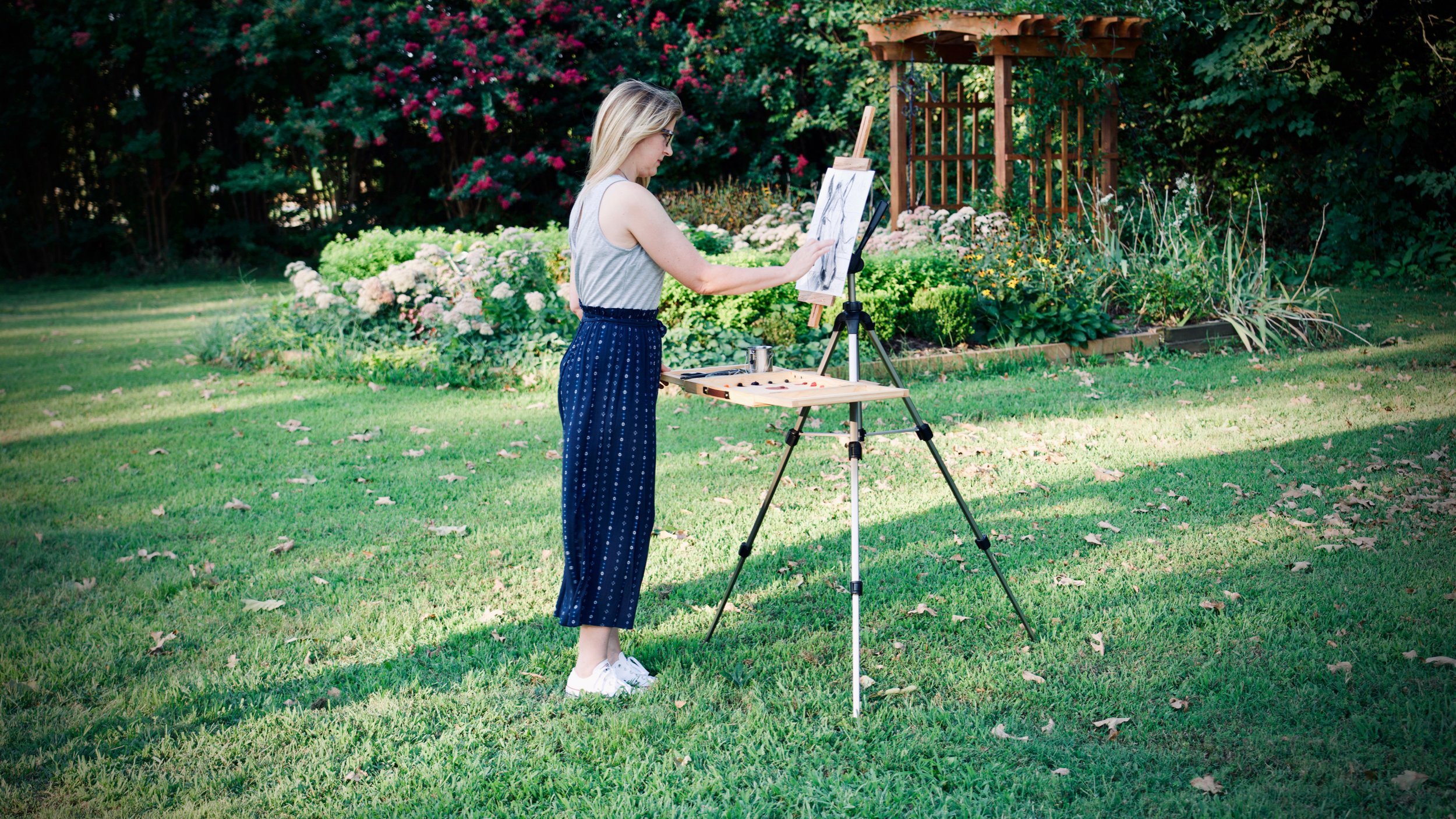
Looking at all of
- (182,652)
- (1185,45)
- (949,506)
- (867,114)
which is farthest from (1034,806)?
(1185,45)

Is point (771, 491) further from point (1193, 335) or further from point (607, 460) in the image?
point (1193, 335)

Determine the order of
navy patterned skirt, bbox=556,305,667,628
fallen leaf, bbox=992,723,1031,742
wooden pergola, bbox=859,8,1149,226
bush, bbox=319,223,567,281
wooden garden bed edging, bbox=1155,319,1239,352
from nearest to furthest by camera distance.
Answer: fallen leaf, bbox=992,723,1031,742, navy patterned skirt, bbox=556,305,667,628, wooden garden bed edging, bbox=1155,319,1239,352, bush, bbox=319,223,567,281, wooden pergola, bbox=859,8,1149,226

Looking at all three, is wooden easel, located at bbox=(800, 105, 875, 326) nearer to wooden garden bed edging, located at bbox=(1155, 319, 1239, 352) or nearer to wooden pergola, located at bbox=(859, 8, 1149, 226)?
wooden garden bed edging, located at bbox=(1155, 319, 1239, 352)

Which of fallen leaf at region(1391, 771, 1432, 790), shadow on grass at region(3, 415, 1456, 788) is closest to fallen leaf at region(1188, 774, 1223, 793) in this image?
fallen leaf at region(1391, 771, 1432, 790)

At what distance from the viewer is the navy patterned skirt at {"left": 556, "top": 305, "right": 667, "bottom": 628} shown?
3.39m

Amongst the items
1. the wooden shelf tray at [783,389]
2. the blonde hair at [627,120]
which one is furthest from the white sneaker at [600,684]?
the blonde hair at [627,120]

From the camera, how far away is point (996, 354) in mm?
8523

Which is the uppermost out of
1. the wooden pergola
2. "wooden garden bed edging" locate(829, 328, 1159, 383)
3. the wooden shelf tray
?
the wooden pergola

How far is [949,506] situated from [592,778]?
9.16 ft

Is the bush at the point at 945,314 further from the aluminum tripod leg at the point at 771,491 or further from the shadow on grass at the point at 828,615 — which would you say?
the aluminum tripod leg at the point at 771,491

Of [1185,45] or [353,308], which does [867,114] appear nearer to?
[353,308]

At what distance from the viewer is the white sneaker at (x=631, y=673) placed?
3.54 meters

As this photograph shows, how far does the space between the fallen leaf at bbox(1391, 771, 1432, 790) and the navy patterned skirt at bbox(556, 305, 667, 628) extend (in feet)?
7.20

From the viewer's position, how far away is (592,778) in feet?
9.76
